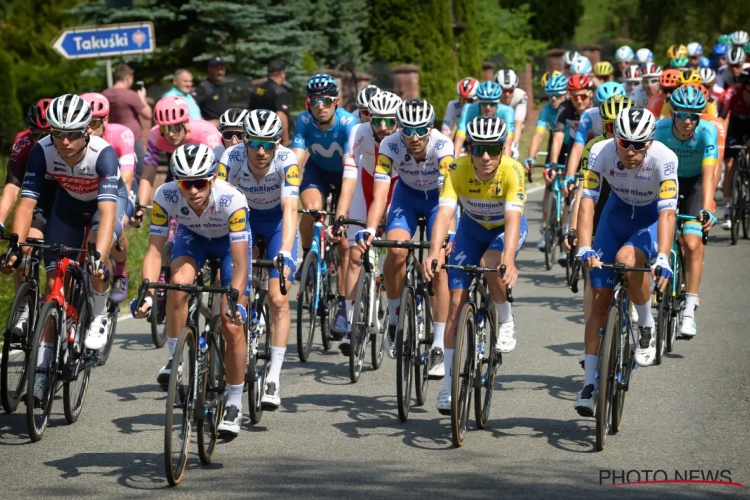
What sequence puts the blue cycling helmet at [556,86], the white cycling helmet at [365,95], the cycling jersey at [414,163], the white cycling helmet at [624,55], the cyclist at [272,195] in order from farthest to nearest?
the white cycling helmet at [624,55] → the blue cycling helmet at [556,86] → the white cycling helmet at [365,95] → the cycling jersey at [414,163] → the cyclist at [272,195]

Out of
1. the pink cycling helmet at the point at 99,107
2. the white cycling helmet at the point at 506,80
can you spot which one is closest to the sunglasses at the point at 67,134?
the pink cycling helmet at the point at 99,107

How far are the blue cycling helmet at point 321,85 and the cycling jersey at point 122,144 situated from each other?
1733 millimetres

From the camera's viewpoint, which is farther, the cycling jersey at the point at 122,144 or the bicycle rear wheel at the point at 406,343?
the cycling jersey at the point at 122,144

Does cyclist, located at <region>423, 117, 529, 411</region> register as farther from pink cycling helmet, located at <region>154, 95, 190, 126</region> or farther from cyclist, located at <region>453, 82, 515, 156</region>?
cyclist, located at <region>453, 82, 515, 156</region>

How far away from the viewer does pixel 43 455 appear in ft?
25.6

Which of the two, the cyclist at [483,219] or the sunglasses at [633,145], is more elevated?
the sunglasses at [633,145]

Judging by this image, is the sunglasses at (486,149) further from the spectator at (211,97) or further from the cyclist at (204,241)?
the spectator at (211,97)

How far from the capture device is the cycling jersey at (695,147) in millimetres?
11086

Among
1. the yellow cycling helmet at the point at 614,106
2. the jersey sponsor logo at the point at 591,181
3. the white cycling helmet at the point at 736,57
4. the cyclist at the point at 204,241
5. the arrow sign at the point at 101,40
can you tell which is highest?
the white cycling helmet at the point at 736,57

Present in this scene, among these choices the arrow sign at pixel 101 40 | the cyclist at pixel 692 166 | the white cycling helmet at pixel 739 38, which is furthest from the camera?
the white cycling helmet at pixel 739 38

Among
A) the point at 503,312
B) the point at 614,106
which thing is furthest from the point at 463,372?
the point at 614,106

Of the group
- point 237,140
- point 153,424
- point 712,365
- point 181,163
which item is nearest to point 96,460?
point 153,424

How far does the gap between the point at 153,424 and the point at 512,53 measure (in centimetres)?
4090

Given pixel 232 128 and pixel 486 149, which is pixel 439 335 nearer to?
pixel 486 149
